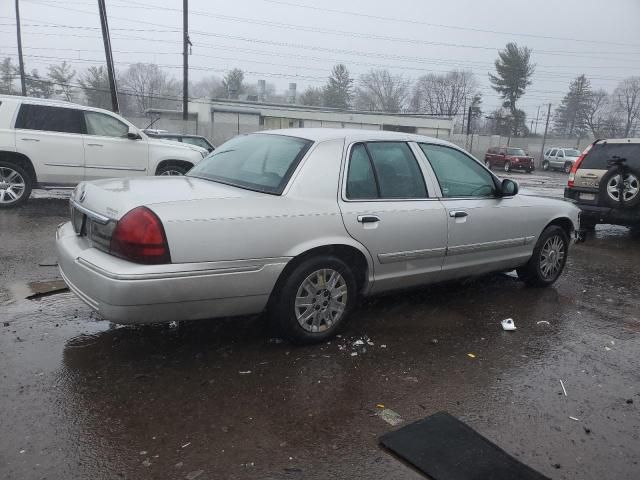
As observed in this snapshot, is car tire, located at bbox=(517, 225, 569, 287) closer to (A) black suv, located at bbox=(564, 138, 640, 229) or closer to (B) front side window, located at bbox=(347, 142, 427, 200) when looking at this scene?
(B) front side window, located at bbox=(347, 142, 427, 200)

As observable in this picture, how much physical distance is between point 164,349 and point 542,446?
8.17 ft

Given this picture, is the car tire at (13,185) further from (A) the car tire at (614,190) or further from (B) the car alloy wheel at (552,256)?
(A) the car tire at (614,190)

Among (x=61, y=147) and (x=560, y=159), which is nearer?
(x=61, y=147)

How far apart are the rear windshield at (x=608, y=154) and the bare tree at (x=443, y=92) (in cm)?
6950

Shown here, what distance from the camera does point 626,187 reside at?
803 cm

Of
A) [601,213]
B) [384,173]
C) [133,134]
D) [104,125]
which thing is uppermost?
[104,125]

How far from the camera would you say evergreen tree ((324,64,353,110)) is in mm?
77125

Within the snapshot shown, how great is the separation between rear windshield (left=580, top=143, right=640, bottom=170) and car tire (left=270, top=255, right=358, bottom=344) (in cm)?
655

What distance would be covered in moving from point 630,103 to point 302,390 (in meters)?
86.6

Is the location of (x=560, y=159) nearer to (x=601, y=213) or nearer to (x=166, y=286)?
(x=601, y=213)

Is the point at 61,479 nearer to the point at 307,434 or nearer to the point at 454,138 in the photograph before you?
the point at 307,434

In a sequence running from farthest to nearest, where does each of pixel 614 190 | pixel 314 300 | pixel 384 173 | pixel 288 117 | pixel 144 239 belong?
1. pixel 288 117
2. pixel 614 190
3. pixel 384 173
4. pixel 314 300
5. pixel 144 239

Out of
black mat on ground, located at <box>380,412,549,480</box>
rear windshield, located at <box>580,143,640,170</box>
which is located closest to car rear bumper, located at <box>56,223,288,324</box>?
black mat on ground, located at <box>380,412,549,480</box>

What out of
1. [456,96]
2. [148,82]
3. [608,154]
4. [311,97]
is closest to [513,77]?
[456,96]
